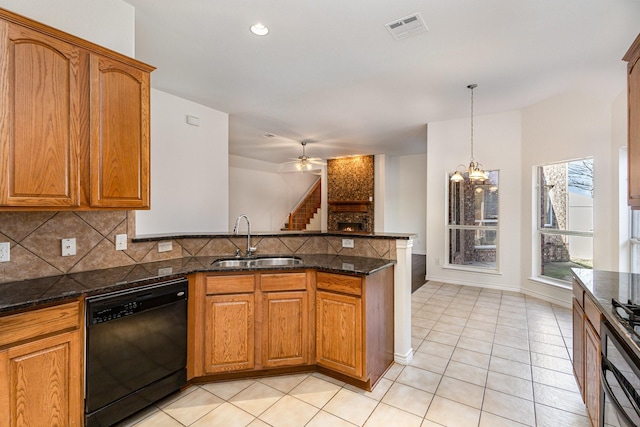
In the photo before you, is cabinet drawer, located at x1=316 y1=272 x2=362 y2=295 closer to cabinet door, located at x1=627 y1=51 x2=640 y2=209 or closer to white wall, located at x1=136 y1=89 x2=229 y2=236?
cabinet door, located at x1=627 y1=51 x2=640 y2=209

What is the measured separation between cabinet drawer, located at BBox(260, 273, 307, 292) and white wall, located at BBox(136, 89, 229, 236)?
2101mm

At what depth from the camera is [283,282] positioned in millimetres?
2393

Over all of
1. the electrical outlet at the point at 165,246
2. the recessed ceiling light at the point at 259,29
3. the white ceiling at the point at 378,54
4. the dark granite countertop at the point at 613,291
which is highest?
the white ceiling at the point at 378,54

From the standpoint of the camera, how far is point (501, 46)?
286cm

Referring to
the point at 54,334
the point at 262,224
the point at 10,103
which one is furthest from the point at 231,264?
the point at 262,224

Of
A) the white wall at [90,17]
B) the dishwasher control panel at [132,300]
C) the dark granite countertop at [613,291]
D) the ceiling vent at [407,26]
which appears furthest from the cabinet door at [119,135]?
the dark granite countertop at [613,291]

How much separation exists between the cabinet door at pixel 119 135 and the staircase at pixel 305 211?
332 inches

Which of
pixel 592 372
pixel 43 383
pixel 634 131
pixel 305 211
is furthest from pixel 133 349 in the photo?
pixel 305 211

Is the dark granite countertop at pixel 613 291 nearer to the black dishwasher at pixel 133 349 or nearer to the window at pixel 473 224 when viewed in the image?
the black dishwasher at pixel 133 349

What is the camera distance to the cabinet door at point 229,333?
2305mm

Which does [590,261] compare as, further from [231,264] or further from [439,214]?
[231,264]

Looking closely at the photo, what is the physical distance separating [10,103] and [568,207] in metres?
6.04

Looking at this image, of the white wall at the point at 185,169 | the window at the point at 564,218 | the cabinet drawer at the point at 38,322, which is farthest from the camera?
the window at the point at 564,218

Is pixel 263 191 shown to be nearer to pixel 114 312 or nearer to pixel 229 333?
pixel 229 333
